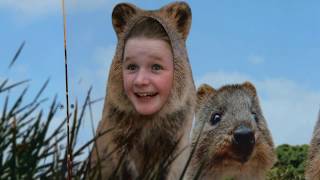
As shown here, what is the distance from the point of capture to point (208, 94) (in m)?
6.17

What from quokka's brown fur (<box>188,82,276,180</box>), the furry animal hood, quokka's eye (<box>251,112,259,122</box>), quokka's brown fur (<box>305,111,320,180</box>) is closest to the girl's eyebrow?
the furry animal hood

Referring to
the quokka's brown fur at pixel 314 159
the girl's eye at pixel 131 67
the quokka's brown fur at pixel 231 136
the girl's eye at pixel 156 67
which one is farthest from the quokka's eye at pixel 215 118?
the quokka's brown fur at pixel 314 159

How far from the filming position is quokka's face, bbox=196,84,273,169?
5.80 m

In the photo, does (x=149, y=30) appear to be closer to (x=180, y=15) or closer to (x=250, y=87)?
(x=180, y=15)

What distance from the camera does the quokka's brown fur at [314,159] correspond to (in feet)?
21.2

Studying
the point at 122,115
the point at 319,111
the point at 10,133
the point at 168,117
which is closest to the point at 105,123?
the point at 122,115

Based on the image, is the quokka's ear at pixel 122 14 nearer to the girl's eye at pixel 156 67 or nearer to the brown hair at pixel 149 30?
the brown hair at pixel 149 30

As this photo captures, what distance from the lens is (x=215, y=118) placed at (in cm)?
607

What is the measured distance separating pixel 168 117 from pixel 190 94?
244 mm

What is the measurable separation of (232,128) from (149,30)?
3.40ft

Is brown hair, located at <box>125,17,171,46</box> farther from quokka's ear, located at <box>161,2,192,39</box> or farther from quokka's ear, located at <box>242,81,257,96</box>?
quokka's ear, located at <box>242,81,257,96</box>

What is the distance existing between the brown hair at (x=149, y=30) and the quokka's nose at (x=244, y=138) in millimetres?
913

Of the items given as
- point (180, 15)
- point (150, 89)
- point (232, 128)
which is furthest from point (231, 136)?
point (180, 15)

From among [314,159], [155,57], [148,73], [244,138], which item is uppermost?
[155,57]
